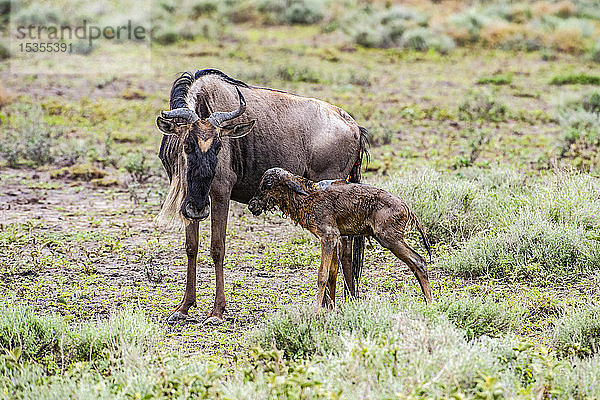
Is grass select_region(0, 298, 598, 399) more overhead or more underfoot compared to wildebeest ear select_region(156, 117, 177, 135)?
more underfoot

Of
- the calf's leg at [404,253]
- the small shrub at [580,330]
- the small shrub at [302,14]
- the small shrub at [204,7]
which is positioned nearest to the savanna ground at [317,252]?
the small shrub at [580,330]

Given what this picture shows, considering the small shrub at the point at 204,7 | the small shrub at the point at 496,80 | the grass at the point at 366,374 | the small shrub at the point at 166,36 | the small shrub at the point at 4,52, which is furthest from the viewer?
the small shrub at the point at 204,7

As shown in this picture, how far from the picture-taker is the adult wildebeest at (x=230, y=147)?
607 centimetres

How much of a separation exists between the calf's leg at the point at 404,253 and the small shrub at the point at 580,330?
105cm

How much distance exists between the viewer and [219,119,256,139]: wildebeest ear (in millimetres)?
6203

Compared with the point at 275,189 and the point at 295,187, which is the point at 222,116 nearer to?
Answer: the point at 275,189

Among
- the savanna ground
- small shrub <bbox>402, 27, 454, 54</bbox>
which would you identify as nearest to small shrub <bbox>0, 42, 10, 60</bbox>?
the savanna ground

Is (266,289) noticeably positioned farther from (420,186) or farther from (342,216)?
(420,186)

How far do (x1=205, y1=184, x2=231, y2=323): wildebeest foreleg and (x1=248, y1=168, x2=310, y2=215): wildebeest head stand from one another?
1.62 feet

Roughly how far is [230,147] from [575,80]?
590 inches

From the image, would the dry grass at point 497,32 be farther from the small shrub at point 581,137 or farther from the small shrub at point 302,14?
the small shrub at point 581,137

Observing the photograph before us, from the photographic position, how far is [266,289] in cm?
753

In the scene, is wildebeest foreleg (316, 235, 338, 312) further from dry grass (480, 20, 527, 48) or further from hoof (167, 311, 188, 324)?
dry grass (480, 20, 527, 48)

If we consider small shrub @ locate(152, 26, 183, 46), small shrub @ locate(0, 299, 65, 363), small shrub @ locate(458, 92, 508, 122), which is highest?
small shrub @ locate(152, 26, 183, 46)
